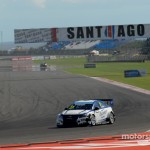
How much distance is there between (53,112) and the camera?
115 feet

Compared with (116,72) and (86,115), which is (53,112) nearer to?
(86,115)

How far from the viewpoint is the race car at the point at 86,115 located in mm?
26672

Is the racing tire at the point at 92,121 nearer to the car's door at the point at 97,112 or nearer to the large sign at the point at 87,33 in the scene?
the car's door at the point at 97,112

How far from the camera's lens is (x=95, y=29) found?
7262 centimetres

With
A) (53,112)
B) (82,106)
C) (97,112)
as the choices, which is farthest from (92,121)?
(53,112)

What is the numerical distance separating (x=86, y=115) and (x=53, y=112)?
8.51m

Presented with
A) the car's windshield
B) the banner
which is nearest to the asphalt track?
the car's windshield

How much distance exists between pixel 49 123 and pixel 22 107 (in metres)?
9.21

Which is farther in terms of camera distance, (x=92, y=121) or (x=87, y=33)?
(x=87, y=33)

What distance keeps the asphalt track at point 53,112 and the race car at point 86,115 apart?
0.52 metres

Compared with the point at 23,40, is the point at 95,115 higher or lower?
lower

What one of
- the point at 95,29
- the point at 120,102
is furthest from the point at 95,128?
the point at 95,29

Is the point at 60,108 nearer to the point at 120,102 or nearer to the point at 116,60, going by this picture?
the point at 120,102

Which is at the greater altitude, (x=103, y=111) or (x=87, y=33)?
(x=87, y=33)
